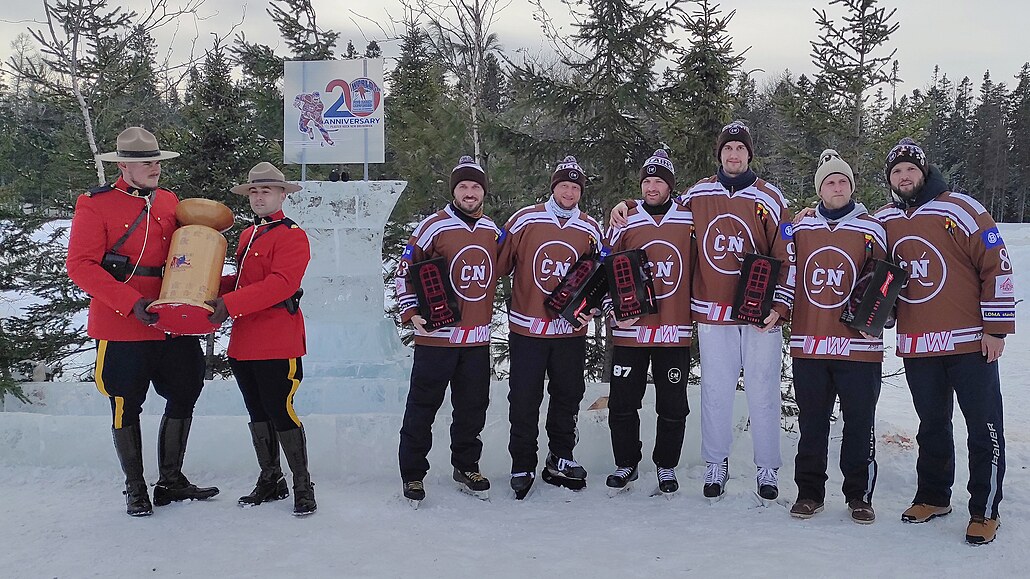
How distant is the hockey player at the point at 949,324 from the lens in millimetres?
4109

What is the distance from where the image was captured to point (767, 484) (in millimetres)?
4727

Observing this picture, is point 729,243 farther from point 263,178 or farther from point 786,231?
point 263,178

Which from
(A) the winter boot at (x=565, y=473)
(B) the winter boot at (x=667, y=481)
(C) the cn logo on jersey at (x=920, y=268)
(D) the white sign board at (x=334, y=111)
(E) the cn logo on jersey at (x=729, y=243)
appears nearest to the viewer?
(C) the cn logo on jersey at (x=920, y=268)

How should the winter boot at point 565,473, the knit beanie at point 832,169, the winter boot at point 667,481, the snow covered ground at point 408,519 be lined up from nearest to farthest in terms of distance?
the snow covered ground at point 408,519 < the knit beanie at point 832,169 < the winter boot at point 667,481 < the winter boot at point 565,473

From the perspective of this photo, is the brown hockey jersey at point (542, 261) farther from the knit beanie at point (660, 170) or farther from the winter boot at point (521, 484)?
the winter boot at point (521, 484)

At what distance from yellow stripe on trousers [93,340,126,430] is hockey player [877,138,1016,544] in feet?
16.3

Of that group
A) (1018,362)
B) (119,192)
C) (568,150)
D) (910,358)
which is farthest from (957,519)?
(1018,362)

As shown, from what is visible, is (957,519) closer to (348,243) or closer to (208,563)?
(208,563)

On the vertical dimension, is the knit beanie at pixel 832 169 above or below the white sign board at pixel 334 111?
below

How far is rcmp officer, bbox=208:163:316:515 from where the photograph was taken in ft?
14.1

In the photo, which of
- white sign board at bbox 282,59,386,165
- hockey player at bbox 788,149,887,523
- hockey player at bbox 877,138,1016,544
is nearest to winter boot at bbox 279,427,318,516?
white sign board at bbox 282,59,386,165

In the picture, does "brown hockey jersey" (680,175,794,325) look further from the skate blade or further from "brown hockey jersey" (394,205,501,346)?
the skate blade

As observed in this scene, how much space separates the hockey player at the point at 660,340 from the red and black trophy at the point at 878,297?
1.11m

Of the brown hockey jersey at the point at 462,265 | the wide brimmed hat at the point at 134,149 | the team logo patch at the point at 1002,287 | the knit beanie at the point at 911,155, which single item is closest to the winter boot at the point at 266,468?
the brown hockey jersey at the point at 462,265
